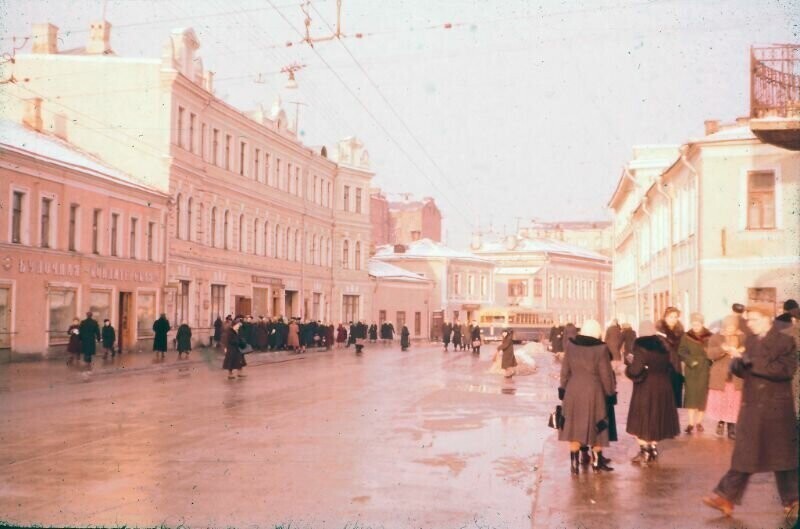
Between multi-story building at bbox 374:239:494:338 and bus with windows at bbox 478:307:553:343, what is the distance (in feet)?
47.7

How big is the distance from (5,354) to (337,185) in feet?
122

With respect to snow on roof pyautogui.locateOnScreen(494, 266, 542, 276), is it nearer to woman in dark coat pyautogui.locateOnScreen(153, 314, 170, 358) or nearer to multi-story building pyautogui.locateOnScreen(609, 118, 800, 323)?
multi-story building pyautogui.locateOnScreen(609, 118, 800, 323)

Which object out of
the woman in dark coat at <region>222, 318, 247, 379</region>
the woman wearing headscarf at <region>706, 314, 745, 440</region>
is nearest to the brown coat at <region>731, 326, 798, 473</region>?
the woman wearing headscarf at <region>706, 314, 745, 440</region>

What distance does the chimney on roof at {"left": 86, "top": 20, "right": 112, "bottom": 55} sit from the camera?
137 feet

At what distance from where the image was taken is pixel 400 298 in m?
74.4

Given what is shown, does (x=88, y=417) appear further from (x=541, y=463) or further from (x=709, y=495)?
(x=709, y=495)

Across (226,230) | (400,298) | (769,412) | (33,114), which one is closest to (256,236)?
(226,230)

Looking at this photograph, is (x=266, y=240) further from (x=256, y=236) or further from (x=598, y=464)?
(x=598, y=464)

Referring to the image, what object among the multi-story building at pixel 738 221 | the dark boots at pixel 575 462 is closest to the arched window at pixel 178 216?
the multi-story building at pixel 738 221

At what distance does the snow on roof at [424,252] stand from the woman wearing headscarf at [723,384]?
69.4m

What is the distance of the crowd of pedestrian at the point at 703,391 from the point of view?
7562 millimetres

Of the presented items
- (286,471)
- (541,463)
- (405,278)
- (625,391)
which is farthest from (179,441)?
(405,278)

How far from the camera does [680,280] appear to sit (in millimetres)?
30578

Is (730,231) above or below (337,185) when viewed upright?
below
